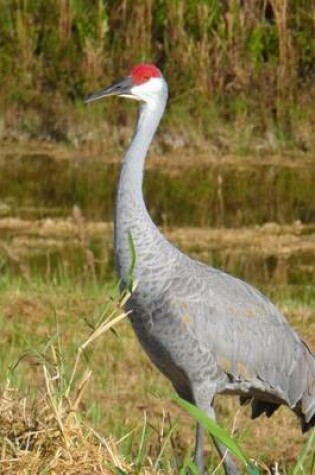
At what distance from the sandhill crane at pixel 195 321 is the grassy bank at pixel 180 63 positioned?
21.8 feet

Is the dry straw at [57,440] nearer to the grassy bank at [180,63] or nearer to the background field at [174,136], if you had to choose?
the background field at [174,136]

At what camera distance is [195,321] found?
14.8ft

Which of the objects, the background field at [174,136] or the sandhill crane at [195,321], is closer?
the sandhill crane at [195,321]

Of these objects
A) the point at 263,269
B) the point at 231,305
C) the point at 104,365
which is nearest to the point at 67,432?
the point at 231,305

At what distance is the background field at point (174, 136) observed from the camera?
28.6ft

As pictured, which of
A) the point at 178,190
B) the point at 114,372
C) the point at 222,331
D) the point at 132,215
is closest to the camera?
the point at 132,215

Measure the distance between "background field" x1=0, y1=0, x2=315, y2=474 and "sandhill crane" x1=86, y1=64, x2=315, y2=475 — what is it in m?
2.50

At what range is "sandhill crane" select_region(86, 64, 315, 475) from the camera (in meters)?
4.41

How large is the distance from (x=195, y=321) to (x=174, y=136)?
23.3 feet

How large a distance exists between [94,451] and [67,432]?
0.06 m

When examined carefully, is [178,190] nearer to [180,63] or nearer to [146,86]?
[180,63]

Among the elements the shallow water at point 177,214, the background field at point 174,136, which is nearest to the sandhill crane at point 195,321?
the background field at point 174,136

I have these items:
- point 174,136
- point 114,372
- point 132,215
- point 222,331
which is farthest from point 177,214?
point 132,215

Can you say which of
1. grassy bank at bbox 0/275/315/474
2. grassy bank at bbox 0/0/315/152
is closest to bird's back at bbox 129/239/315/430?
grassy bank at bbox 0/275/315/474
